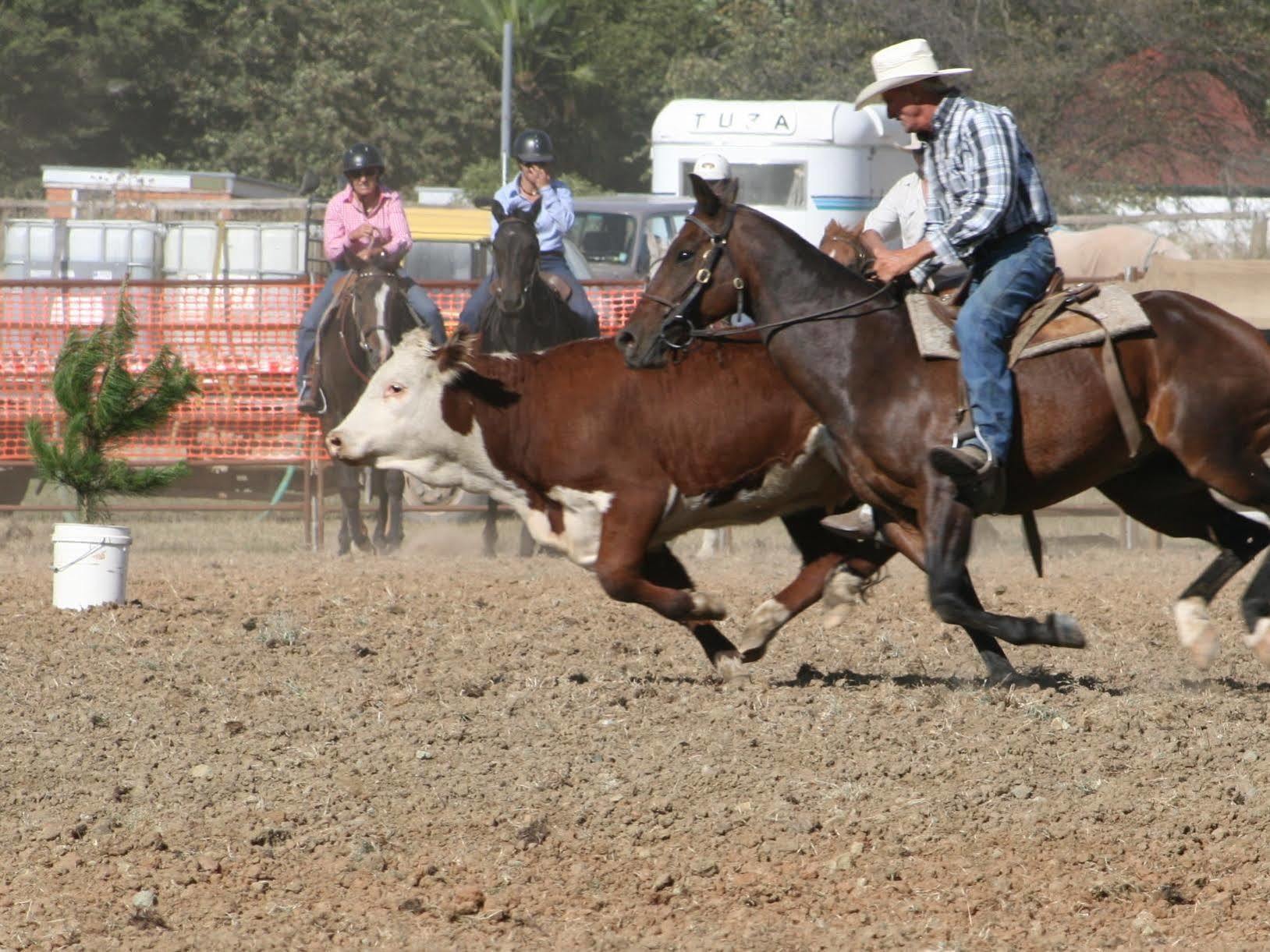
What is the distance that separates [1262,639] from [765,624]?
6.15 ft

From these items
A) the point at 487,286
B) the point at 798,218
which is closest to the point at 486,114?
the point at 798,218

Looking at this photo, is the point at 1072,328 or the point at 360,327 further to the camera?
the point at 360,327

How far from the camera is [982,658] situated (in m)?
7.52

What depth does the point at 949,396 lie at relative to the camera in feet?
21.7

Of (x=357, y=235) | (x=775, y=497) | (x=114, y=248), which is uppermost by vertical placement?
(x=357, y=235)

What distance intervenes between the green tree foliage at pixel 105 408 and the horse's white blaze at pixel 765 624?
11.8 feet

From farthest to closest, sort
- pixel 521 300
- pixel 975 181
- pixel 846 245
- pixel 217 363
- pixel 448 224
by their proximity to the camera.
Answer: pixel 448 224 → pixel 217 363 → pixel 521 300 → pixel 846 245 → pixel 975 181

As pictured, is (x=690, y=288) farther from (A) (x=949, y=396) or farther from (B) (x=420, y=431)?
(B) (x=420, y=431)

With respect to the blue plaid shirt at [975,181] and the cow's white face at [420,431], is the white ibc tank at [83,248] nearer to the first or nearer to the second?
the cow's white face at [420,431]

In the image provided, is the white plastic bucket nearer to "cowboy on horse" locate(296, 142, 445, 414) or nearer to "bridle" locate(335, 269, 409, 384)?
"bridle" locate(335, 269, 409, 384)

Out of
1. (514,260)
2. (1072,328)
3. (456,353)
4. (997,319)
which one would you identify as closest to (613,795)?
(997,319)

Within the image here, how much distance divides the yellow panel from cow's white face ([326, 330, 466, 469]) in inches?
505

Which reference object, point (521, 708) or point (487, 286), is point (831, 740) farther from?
point (487, 286)

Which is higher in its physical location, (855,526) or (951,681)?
(855,526)
